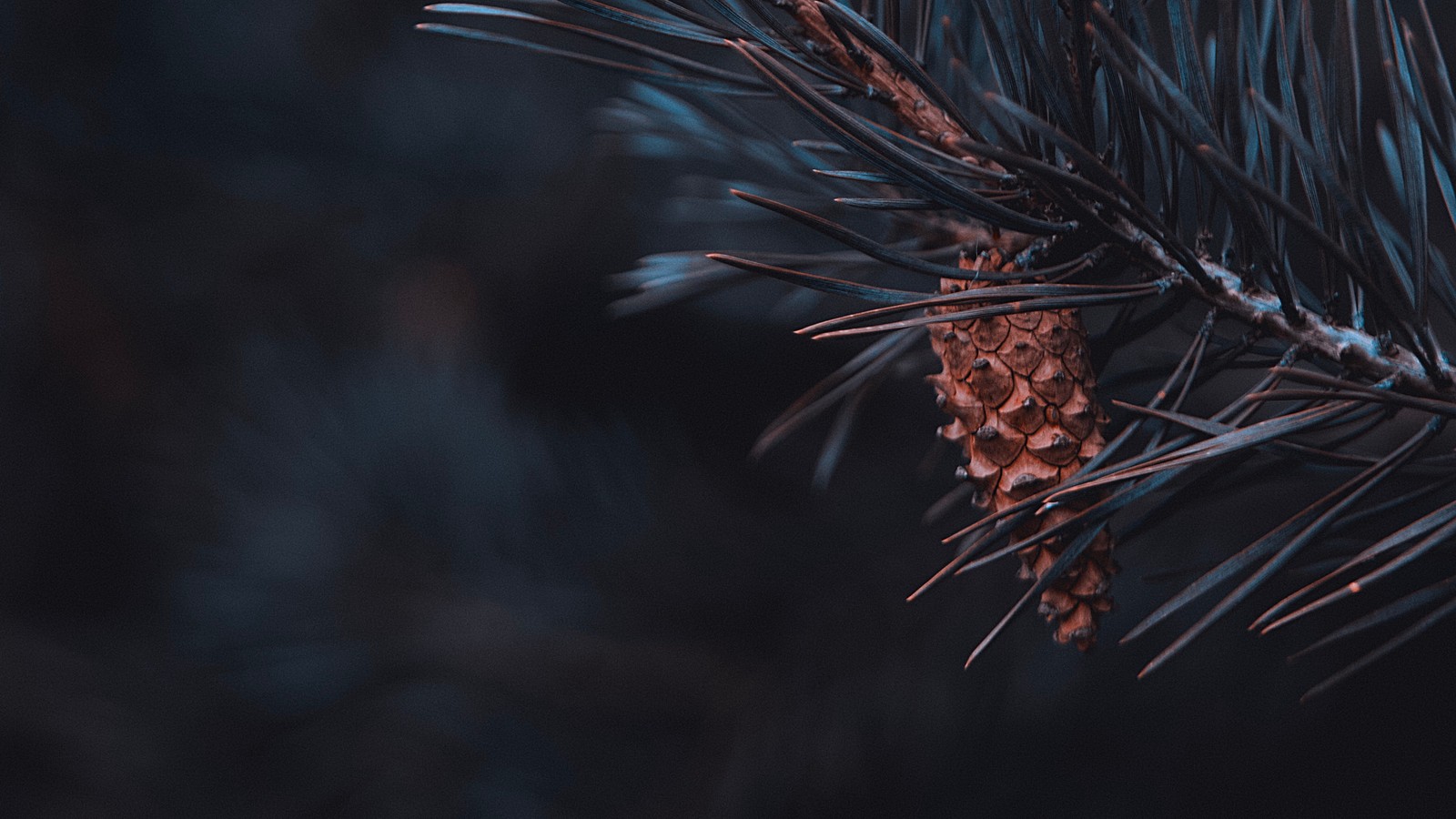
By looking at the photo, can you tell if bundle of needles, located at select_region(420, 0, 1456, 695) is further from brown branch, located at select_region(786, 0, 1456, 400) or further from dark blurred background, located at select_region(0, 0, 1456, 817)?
dark blurred background, located at select_region(0, 0, 1456, 817)

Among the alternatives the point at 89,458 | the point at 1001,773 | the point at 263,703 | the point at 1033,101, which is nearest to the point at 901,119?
the point at 1033,101

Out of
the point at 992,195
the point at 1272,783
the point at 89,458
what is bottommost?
the point at 1272,783

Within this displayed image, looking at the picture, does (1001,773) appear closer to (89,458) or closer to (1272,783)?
(1272,783)

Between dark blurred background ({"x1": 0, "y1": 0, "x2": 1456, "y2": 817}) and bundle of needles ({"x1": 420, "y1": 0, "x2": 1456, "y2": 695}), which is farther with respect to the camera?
dark blurred background ({"x1": 0, "y1": 0, "x2": 1456, "y2": 817})

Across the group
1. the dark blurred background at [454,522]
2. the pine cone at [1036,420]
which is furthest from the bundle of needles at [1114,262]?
the dark blurred background at [454,522]

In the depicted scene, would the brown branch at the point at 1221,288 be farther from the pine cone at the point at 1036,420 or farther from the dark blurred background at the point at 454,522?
the dark blurred background at the point at 454,522

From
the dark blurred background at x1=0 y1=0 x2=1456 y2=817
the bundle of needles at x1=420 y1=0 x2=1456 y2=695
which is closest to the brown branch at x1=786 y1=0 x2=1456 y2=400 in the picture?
the bundle of needles at x1=420 y1=0 x2=1456 y2=695
